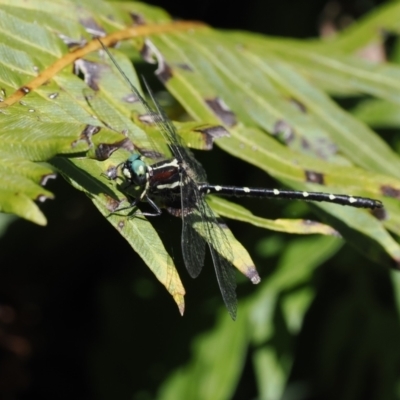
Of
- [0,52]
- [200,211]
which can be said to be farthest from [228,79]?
[0,52]

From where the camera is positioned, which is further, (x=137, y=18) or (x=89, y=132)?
(x=137, y=18)

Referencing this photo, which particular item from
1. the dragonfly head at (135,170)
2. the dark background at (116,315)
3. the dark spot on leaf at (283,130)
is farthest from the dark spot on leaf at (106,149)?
the dark background at (116,315)

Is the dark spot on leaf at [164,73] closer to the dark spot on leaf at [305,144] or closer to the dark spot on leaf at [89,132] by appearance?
the dark spot on leaf at [305,144]

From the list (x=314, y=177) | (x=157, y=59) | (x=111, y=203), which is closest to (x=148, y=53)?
(x=157, y=59)

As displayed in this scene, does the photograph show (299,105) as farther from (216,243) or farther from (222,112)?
(216,243)

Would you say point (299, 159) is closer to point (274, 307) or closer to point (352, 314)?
point (274, 307)
